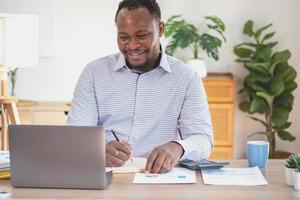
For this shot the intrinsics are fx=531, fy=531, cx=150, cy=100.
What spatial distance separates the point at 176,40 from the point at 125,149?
8.46 feet

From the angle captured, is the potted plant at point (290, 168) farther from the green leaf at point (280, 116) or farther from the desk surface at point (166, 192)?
the green leaf at point (280, 116)

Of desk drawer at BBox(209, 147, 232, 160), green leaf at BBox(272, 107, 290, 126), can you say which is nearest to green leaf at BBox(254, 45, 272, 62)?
A: green leaf at BBox(272, 107, 290, 126)

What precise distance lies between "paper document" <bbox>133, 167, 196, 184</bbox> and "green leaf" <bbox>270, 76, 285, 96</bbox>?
2.50 meters

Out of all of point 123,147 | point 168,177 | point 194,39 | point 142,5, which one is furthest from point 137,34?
point 194,39

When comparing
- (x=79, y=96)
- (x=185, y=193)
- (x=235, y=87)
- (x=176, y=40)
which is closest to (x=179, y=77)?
(x=79, y=96)

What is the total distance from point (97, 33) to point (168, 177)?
3046 millimetres

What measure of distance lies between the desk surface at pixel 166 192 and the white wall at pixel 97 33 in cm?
298

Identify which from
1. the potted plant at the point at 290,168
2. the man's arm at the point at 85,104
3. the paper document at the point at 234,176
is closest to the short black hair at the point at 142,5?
the man's arm at the point at 85,104

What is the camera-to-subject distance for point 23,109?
165 inches

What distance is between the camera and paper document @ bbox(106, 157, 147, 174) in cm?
183

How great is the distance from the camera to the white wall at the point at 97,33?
4586 mm

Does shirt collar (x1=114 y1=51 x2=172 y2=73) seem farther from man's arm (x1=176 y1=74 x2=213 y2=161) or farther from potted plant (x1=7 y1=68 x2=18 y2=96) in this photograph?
potted plant (x1=7 y1=68 x2=18 y2=96)

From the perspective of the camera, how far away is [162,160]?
181cm

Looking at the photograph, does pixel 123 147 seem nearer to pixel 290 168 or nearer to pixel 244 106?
pixel 290 168
